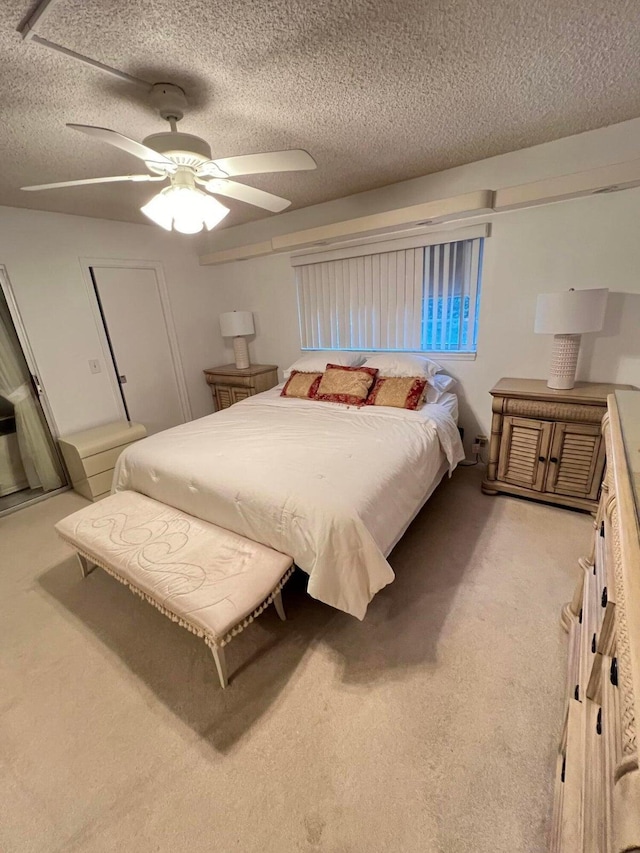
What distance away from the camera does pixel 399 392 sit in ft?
8.84

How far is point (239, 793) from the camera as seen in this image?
1.13 m

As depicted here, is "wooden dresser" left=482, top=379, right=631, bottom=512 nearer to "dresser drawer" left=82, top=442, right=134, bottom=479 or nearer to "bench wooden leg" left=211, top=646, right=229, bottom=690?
"bench wooden leg" left=211, top=646, right=229, bottom=690

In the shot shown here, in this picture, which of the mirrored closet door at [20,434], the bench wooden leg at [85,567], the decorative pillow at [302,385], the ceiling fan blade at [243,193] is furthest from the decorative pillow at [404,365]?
the mirrored closet door at [20,434]

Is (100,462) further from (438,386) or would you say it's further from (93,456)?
(438,386)

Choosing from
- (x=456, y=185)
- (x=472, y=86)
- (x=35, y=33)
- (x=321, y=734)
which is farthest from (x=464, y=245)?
(x=321, y=734)

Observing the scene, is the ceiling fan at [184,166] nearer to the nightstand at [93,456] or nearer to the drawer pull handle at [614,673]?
the drawer pull handle at [614,673]

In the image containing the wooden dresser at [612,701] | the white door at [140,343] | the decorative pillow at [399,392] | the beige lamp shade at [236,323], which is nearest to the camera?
the wooden dresser at [612,701]

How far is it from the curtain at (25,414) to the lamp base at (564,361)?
13.5ft

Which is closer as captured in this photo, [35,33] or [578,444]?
[35,33]

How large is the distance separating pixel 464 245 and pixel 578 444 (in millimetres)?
1693

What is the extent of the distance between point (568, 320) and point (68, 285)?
3.88 metres

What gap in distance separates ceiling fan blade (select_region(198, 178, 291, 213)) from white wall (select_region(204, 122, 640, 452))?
1.45 m

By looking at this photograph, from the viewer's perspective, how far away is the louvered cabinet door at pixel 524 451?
2357 mm

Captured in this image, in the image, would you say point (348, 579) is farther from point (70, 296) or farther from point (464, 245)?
point (70, 296)
